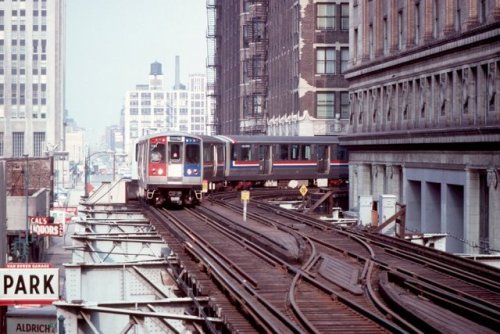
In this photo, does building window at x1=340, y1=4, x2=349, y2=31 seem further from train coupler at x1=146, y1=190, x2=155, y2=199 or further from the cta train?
train coupler at x1=146, y1=190, x2=155, y2=199

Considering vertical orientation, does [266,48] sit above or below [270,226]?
above

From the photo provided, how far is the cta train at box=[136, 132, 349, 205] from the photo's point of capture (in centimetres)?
4656

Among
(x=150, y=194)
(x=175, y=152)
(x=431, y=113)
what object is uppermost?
(x=431, y=113)

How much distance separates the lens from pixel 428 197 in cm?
4903

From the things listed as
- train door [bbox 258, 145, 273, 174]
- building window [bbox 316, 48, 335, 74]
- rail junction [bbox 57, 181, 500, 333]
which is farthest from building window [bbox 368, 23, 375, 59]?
rail junction [bbox 57, 181, 500, 333]

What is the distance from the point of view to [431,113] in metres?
48.4

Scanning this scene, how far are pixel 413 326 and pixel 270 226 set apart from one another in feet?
71.8

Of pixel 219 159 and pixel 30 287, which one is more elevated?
pixel 219 159

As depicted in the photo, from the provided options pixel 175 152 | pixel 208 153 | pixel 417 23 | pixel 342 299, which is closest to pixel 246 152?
pixel 208 153

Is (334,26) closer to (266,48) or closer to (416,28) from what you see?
(266,48)

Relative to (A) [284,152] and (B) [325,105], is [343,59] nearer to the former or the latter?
(B) [325,105]

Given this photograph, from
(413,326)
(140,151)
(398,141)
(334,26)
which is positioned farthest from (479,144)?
(334,26)

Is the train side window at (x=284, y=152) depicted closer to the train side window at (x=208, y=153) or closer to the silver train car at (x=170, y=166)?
the train side window at (x=208, y=153)

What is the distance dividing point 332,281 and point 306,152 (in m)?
45.0
